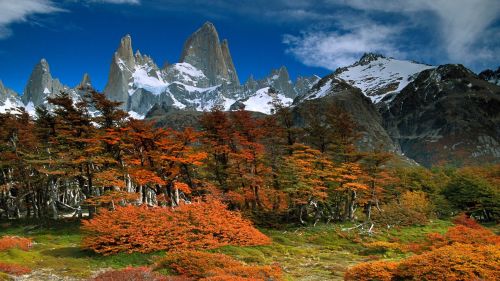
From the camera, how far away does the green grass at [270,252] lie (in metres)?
27.6

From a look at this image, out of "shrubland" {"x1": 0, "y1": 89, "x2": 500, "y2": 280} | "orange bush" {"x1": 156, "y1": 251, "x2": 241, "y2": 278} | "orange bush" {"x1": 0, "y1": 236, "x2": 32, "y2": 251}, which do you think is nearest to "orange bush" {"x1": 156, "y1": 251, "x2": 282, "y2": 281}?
"orange bush" {"x1": 156, "y1": 251, "x2": 241, "y2": 278}

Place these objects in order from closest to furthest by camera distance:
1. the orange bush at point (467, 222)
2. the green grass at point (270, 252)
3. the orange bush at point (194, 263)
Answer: the orange bush at point (194, 263) → the green grass at point (270, 252) → the orange bush at point (467, 222)

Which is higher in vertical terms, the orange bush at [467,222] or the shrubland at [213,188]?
the shrubland at [213,188]

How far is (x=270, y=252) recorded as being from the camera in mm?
35000

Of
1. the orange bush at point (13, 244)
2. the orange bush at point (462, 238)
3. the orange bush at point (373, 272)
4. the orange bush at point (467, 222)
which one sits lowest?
the orange bush at point (467, 222)

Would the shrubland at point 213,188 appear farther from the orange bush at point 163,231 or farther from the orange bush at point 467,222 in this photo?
the orange bush at point 467,222

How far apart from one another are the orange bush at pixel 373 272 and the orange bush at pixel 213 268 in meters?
4.07

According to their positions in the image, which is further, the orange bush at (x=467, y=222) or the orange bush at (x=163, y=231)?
the orange bush at (x=467, y=222)

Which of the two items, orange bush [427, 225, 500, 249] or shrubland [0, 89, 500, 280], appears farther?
shrubland [0, 89, 500, 280]

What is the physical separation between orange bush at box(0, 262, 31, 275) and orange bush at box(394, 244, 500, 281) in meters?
22.0

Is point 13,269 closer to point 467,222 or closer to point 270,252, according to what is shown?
point 270,252

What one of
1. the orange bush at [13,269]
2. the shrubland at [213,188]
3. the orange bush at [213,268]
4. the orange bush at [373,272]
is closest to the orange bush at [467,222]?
the shrubland at [213,188]

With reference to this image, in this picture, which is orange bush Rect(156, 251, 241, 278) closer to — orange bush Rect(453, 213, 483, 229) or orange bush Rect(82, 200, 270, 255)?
orange bush Rect(82, 200, 270, 255)

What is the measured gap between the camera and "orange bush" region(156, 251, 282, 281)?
811 inches
